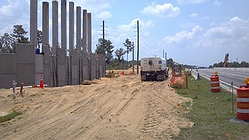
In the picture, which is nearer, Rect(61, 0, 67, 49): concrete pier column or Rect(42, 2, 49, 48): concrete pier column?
Rect(42, 2, 49, 48): concrete pier column

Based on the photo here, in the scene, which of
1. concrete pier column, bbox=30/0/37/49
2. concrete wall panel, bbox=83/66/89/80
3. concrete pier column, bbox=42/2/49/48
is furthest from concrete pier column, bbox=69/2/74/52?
concrete pier column, bbox=30/0/37/49

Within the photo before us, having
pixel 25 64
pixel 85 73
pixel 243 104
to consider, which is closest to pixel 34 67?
pixel 25 64

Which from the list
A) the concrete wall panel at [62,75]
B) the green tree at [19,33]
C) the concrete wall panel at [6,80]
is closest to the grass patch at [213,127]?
the concrete wall panel at [6,80]

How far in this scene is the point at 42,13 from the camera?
2991 centimetres

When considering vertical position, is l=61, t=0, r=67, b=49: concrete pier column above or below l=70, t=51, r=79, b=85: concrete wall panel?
above

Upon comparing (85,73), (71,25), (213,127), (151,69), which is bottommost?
(213,127)

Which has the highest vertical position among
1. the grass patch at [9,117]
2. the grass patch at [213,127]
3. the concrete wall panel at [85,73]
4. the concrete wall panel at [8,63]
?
the concrete wall panel at [8,63]

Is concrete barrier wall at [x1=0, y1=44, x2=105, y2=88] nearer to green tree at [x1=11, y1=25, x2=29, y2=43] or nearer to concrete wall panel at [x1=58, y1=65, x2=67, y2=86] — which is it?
concrete wall panel at [x1=58, y1=65, x2=67, y2=86]

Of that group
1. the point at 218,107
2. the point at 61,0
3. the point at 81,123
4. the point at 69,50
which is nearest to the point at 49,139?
the point at 81,123

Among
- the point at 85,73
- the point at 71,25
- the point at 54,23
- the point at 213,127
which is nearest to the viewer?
the point at 213,127

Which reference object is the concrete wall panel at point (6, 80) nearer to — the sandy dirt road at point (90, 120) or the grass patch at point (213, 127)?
the sandy dirt road at point (90, 120)

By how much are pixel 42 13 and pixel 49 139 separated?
925 inches

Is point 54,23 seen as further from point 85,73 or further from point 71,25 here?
point 85,73

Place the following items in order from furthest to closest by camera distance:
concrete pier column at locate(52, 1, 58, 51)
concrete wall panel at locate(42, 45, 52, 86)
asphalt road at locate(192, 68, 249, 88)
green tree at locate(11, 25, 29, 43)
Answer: green tree at locate(11, 25, 29, 43), concrete pier column at locate(52, 1, 58, 51), asphalt road at locate(192, 68, 249, 88), concrete wall panel at locate(42, 45, 52, 86)
